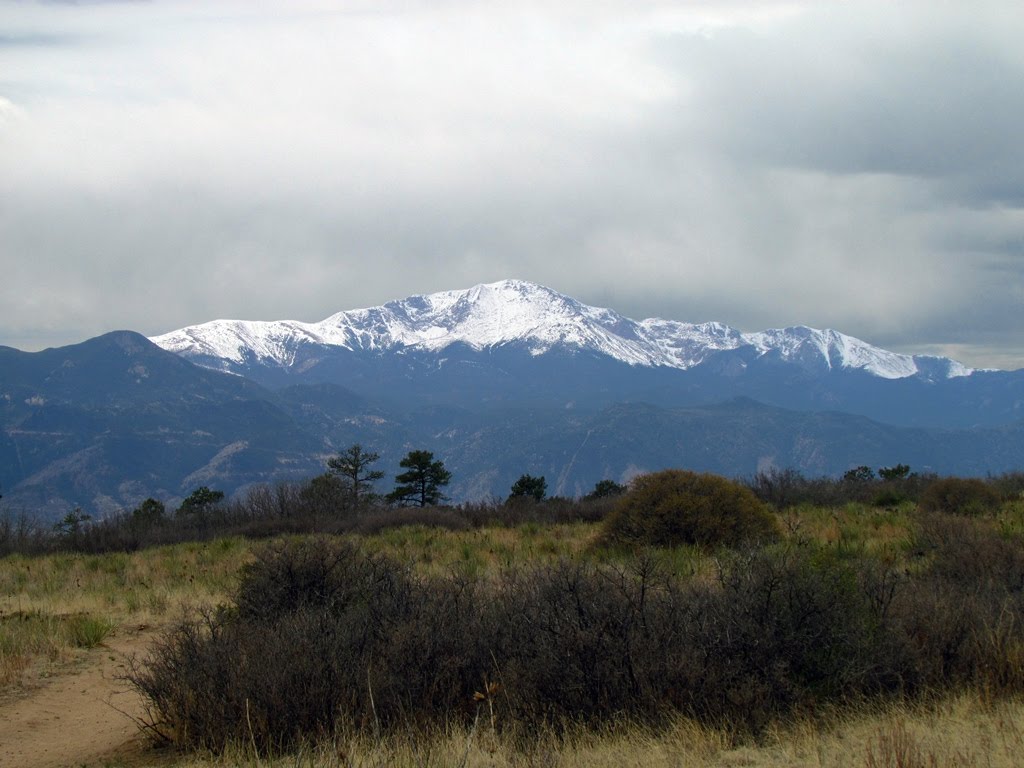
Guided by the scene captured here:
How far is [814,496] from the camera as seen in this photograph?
2677 cm

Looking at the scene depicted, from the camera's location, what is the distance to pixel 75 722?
898cm

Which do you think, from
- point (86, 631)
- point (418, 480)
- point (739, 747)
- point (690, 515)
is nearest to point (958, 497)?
point (690, 515)

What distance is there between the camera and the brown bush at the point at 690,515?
53.7ft

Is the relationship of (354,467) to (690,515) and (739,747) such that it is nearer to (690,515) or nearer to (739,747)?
(690,515)

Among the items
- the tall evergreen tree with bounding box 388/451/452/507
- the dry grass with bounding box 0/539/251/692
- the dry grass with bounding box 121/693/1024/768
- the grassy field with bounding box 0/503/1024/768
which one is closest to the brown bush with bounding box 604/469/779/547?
the grassy field with bounding box 0/503/1024/768

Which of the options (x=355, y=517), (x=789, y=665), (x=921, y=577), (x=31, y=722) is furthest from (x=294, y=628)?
(x=355, y=517)

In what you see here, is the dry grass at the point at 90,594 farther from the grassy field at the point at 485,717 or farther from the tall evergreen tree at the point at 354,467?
the tall evergreen tree at the point at 354,467

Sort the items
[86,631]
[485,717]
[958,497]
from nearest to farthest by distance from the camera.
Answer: [485,717] → [86,631] → [958,497]

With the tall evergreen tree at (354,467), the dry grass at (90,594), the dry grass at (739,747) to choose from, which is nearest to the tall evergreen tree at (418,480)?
the tall evergreen tree at (354,467)

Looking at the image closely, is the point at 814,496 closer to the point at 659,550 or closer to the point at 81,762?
the point at 659,550

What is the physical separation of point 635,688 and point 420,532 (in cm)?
1678

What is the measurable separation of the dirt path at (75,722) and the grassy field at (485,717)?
0.39 m

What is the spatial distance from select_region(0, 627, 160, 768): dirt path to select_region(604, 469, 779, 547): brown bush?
31.6ft

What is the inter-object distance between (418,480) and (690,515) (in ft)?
116
